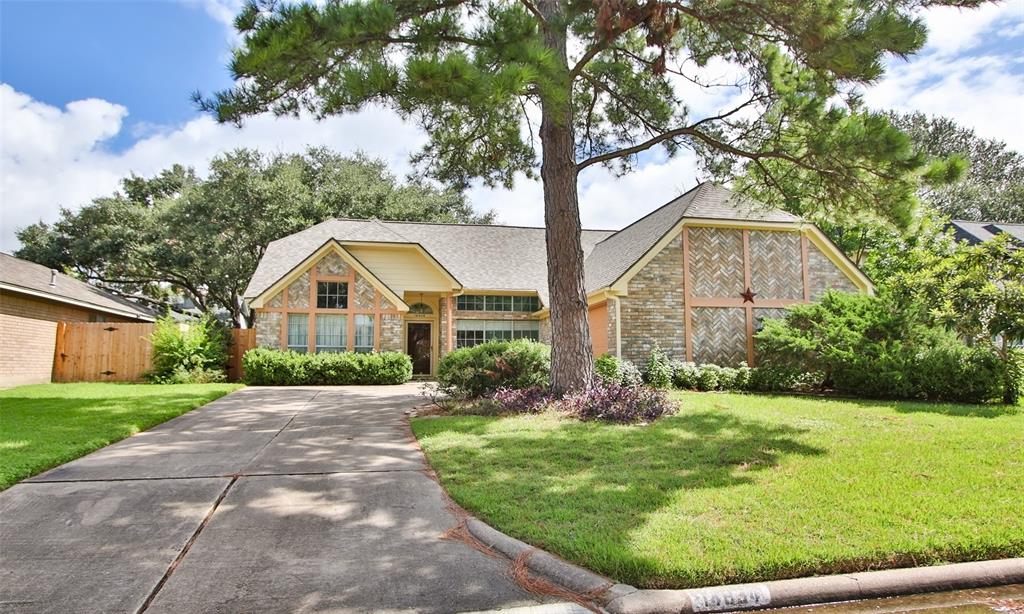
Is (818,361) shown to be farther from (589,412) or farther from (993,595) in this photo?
(993,595)

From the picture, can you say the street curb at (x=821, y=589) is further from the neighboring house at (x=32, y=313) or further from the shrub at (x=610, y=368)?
the neighboring house at (x=32, y=313)

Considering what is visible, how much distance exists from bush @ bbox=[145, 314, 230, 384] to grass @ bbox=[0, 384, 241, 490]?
152 centimetres

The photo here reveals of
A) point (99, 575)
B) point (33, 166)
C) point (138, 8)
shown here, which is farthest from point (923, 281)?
point (33, 166)

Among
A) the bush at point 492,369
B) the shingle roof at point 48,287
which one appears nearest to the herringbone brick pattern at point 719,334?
the bush at point 492,369

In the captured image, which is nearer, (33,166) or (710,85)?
(710,85)

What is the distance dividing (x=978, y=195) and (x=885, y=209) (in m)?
37.5

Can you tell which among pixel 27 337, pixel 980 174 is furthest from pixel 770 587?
pixel 980 174

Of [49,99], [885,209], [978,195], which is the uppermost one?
[978,195]

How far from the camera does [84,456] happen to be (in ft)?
21.1

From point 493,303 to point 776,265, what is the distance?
9.67 meters

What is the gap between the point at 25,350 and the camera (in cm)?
1531

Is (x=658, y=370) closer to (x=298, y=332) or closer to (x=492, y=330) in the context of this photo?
(x=492, y=330)

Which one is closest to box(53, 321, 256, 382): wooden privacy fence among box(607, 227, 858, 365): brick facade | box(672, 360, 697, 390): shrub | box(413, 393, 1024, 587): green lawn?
box(413, 393, 1024, 587): green lawn

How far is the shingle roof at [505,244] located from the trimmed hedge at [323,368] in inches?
112
